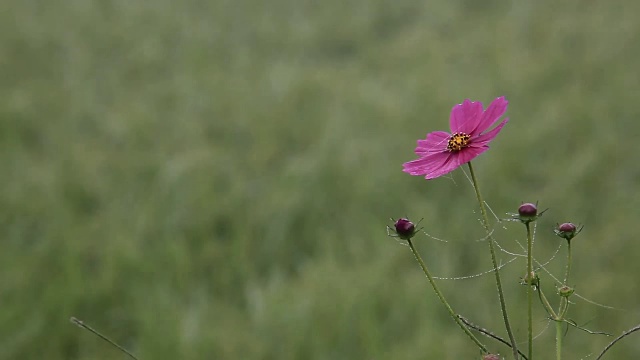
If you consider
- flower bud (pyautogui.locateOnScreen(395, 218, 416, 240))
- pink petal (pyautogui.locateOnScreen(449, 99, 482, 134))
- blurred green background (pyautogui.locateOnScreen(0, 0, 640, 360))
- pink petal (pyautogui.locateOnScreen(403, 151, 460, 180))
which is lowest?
flower bud (pyautogui.locateOnScreen(395, 218, 416, 240))

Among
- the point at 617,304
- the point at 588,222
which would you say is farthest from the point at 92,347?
the point at 588,222

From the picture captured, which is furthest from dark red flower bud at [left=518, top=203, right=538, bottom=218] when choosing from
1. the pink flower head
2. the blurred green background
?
the blurred green background

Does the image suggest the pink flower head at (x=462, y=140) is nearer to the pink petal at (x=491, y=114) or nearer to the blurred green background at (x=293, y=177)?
the pink petal at (x=491, y=114)

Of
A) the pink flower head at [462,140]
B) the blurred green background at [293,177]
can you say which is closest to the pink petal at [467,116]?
the pink flower head at [462,140]

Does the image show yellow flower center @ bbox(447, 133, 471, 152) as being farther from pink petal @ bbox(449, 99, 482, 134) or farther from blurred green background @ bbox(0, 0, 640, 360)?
blurred green background @ bbox(0, 0, 640, 360)

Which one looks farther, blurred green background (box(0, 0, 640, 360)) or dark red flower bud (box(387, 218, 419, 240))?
blurred green background (box(0, 0, 640, 360))

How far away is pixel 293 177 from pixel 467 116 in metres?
1.90

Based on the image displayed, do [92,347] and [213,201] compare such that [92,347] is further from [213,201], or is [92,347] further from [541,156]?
[541,156]

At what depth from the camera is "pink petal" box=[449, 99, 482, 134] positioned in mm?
386

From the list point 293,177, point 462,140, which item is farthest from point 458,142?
point 293,177

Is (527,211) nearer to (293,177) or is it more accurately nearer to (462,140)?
(462,140)

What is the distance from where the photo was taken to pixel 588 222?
213 centimetres

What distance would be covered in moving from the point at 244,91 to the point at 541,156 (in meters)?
1.21

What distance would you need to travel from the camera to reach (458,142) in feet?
1.27
